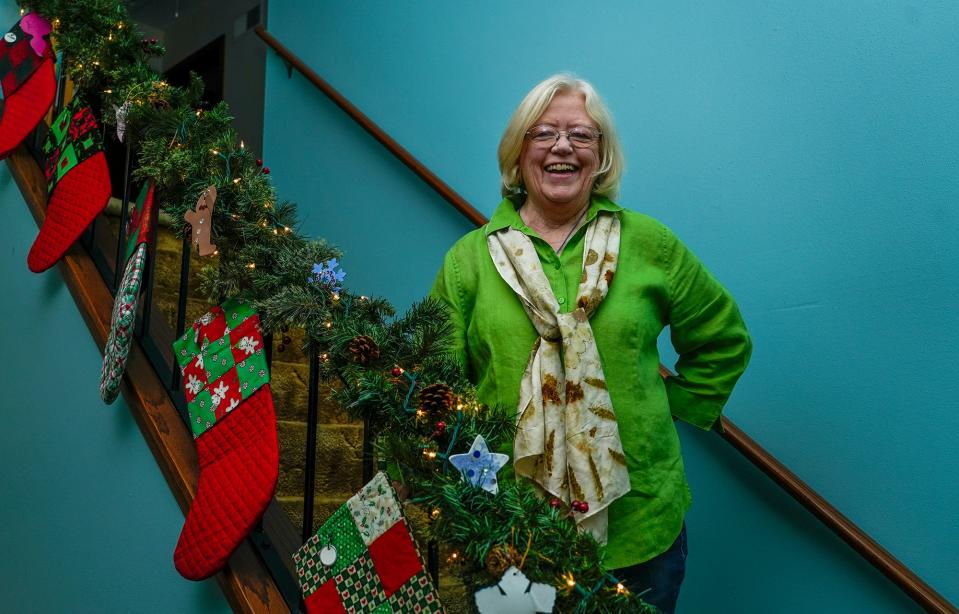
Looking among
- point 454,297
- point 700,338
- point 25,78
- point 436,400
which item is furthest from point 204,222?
point 25,78

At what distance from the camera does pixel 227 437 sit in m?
1.58

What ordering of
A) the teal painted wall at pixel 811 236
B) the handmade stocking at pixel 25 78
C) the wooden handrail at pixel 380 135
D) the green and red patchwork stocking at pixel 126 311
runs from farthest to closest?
the wooden handrail at pixel 380 135
the handmade stocking at pixel 25 78
the teal painted wall at pixel 811 236
the green and red patchwork stocking at pixel 126 311

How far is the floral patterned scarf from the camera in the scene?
1382mm

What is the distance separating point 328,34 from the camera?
3.43 metres

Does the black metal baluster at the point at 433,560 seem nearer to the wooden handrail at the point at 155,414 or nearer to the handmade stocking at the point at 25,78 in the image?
the wooden handrail at the point at 155,414

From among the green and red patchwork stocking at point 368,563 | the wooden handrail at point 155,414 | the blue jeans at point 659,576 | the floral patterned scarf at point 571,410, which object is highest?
the floral patterned scarf at point 571,410

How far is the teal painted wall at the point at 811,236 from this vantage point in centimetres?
185

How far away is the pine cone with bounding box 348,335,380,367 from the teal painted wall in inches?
42.6

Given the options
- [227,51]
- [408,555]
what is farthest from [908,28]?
[227,51]

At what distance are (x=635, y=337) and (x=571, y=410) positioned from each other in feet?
0.54

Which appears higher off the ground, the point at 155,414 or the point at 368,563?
the point at 368,563

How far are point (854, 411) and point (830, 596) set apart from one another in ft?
1.25

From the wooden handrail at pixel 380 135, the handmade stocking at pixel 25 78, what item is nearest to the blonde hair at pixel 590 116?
the wooden handrail at pixel 380 135

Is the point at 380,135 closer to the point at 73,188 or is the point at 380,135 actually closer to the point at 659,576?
the point at 73,188
